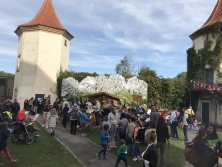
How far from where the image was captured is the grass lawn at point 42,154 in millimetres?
7820

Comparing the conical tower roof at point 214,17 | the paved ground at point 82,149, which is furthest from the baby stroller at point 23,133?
the conical tower roof at point 214,17

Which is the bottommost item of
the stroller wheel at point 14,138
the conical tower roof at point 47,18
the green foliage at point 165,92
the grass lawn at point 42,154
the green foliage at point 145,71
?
the grass lawn at point 42,154

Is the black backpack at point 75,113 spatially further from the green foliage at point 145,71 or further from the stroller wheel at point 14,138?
the green foliage at point 145,71

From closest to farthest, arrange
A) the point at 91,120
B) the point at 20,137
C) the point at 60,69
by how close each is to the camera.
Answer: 1. the point at 20,137
2. the point at 91,120
3. the point at 60,69

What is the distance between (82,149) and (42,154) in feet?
6.13

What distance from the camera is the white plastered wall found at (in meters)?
22.9

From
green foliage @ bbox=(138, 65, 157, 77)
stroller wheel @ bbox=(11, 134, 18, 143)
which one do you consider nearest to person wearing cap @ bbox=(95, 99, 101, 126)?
stroller wheel @ bbox=(11, 134, 18, 143)

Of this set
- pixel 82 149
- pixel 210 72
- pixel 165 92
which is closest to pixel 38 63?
pixel 165 92

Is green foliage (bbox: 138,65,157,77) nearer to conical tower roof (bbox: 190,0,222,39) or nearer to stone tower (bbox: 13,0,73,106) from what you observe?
conical tower roof (bbox: 190,0,222,39)

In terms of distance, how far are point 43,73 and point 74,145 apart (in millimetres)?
14812

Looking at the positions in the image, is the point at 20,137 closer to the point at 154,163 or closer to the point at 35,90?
the point at 154,163

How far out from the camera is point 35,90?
2277 cm

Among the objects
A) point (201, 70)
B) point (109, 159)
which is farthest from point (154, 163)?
point (201, 70)

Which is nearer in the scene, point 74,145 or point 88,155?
point 88,155
